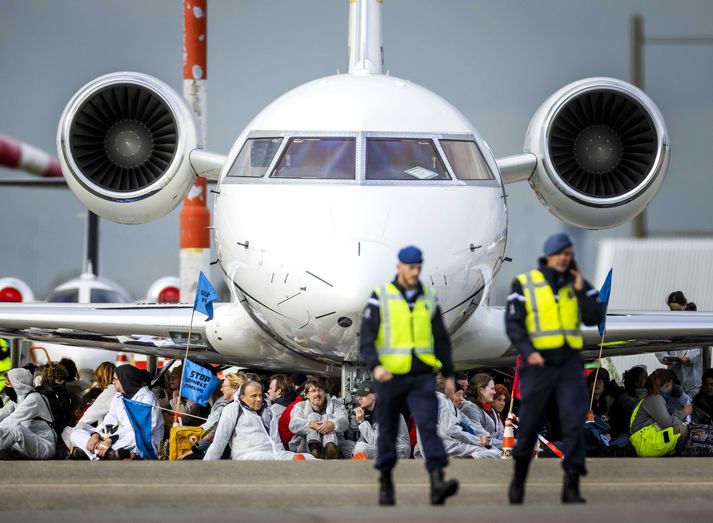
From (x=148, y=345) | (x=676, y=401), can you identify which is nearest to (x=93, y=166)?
(x=148, y=345)

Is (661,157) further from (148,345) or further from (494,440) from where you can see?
(148,345)

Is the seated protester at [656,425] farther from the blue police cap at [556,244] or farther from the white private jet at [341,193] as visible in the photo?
the blue police cap at [556,244]

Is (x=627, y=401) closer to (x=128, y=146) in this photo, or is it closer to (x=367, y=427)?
(x=367, y=427)

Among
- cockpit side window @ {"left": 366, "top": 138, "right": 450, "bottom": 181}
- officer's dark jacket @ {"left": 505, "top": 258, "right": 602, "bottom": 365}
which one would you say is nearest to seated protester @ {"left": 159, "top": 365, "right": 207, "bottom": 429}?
cockpit side window @ {"left": 366, "top": 138, "right": 450, "bottom": 181}

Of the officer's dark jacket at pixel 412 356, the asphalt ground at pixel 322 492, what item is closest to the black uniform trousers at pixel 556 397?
the asphalt ground at pixel 322 492

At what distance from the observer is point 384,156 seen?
1477 centimetres

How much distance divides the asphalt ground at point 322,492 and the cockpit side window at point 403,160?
302 cm

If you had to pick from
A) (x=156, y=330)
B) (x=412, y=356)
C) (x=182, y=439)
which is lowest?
(x=182, y=439)

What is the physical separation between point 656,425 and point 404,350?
6.38 metres

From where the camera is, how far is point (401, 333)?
1005 cm

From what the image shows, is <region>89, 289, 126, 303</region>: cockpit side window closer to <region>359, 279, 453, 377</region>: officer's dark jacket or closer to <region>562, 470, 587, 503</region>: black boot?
<region>359, 279, 453, 377</region>: officer's dark jacket

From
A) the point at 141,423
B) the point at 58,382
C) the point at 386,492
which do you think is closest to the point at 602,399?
the point at 141,423

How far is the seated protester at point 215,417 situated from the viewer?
49.7ft

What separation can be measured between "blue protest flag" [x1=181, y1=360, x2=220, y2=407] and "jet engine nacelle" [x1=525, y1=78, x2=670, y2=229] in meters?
5.11
